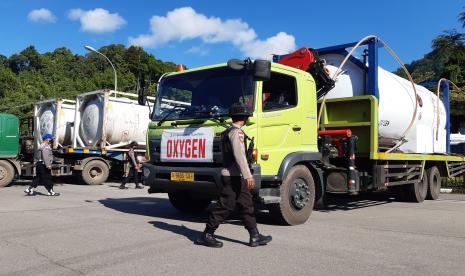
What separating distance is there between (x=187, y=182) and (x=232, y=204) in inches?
58.6

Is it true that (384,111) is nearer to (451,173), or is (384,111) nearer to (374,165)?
(374,165)

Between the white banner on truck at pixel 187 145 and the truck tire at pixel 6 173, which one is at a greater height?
the white banner on truck at pixel 187 145

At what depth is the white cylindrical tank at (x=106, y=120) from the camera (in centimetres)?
1727

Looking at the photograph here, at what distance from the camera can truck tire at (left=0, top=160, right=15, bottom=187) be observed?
1545 centimetres

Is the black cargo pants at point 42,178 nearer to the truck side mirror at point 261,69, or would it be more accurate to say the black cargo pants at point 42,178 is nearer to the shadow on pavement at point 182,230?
the shadow on pavement at point 182,230

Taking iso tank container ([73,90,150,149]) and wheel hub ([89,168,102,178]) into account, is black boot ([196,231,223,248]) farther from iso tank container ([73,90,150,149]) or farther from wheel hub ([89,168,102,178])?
wheel hub ([89,168,102,178])

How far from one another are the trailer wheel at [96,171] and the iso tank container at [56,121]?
1581mm

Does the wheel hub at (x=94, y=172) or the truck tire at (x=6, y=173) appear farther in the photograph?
the wheel hub at (x=94, y=172)

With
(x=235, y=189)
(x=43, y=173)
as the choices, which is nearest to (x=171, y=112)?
(x=235, y=189)

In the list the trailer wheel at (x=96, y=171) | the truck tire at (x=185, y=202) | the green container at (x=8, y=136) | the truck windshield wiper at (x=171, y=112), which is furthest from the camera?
the trailer wheel at (x=96, y=171)

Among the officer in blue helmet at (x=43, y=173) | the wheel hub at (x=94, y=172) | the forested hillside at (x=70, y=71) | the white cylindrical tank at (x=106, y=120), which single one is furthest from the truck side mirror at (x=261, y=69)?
the forested hillside at (x=70, y=71)

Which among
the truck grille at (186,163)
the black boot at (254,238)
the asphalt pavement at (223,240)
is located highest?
the truck grille at (186,163)

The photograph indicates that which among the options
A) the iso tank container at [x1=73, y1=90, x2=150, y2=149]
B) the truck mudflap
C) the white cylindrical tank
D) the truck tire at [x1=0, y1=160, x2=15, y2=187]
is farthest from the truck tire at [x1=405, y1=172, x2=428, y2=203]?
the truck tire at [x1=0, y1=160, x2=15, y2=187]

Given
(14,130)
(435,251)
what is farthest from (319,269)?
(14,130)
